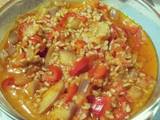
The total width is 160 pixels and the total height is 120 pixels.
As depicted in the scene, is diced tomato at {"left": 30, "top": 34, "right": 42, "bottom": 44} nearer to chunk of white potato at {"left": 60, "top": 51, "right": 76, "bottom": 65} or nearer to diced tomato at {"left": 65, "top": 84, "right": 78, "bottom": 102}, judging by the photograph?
chunk of white potato at {"left": 60, "top": 51, "right": 76, "bottom": 65}

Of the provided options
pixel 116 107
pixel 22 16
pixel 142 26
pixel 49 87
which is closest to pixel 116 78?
pixel 116 107

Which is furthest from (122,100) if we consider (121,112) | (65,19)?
(65,19)

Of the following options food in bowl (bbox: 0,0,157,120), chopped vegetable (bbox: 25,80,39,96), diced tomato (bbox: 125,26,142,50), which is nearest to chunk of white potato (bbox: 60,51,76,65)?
food in bowl (bbox: 0,0,157,120)

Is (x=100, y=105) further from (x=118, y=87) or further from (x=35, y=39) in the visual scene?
(x=35, y=39)

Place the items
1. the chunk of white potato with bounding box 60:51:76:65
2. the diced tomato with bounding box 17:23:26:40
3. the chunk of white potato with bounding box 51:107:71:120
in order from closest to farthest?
the chunk of white potato with bounding box 51:107:71:120, the chunk of white potato with bounding box 60:51:76:65, the diced tomato with bounding box 17:23:26:40

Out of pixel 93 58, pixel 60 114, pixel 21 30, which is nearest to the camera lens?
pixel 60 114

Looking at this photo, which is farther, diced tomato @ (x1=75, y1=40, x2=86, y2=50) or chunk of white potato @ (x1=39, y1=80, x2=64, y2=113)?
diced tomato @ (x1=75, y1=40, x2=86, y2=50)

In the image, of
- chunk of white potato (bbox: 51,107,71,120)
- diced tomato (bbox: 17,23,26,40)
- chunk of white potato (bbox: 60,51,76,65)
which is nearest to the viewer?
chunk of white potato (bbox: 51,107,71,120)
